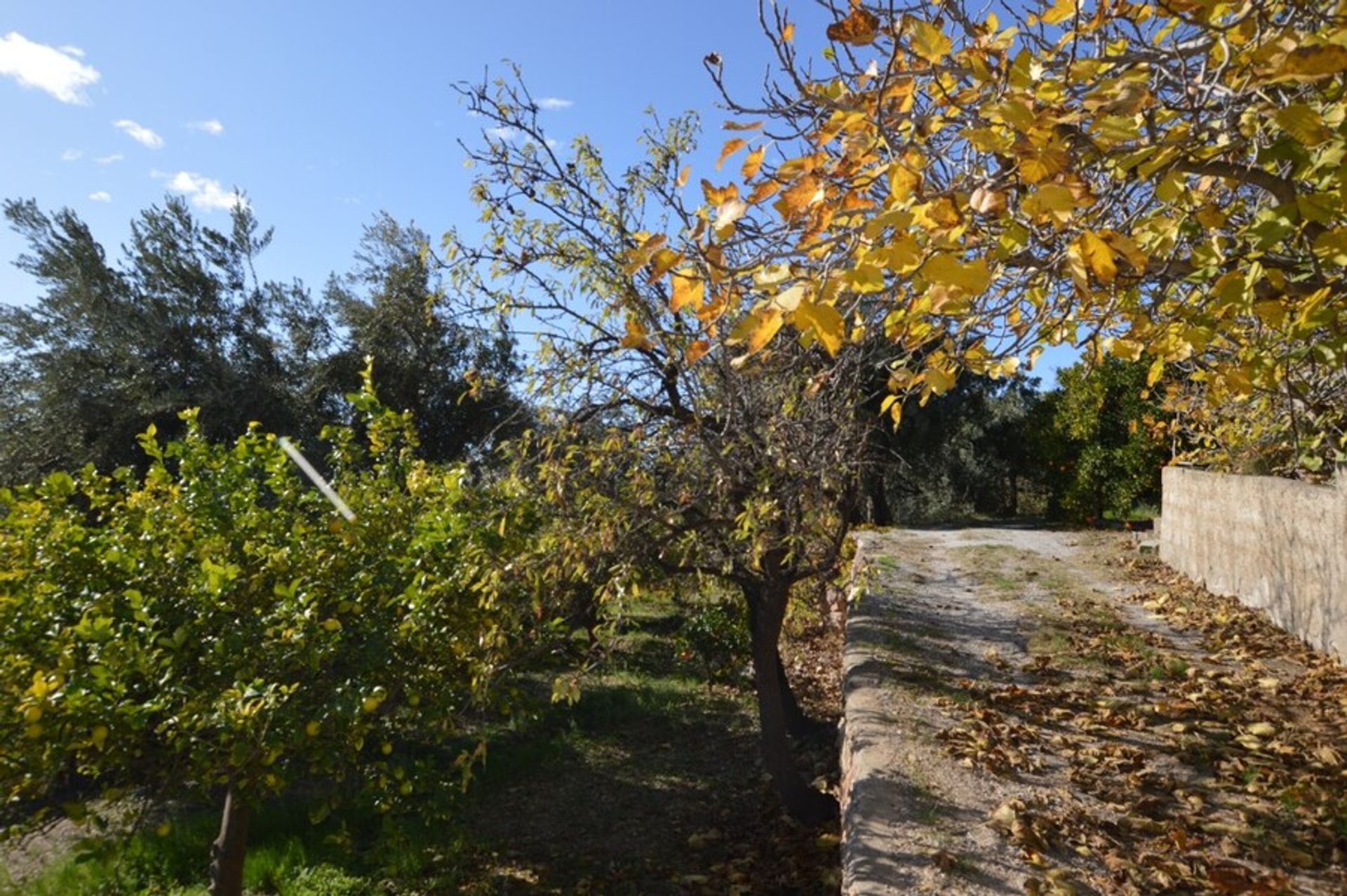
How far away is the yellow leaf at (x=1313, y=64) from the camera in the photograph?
1.93m

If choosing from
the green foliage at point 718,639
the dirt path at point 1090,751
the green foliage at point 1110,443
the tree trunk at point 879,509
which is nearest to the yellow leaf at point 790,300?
the dirt path at point 1090,751

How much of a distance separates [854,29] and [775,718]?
4.87 meters

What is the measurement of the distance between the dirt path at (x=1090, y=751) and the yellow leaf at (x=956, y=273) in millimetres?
2418

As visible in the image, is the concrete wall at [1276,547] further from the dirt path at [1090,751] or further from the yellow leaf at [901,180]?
the yellow leaf at [901,180]

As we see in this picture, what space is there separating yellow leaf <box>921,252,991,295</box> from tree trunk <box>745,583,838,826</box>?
4.52 meters

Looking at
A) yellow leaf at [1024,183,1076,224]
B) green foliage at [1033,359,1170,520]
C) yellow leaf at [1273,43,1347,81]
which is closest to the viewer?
yellow leaf at [1024,183,1076,224]

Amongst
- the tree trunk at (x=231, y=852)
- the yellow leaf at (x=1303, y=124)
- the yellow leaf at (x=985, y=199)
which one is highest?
the yellow leaf at (x=1303, y=124)

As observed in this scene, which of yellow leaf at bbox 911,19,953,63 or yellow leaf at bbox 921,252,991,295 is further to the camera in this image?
yellow leaf at bbox 911,19,953,63

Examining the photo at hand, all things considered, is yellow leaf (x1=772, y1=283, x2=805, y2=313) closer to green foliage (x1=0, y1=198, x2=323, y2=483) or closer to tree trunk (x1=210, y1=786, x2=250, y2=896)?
tree trunk (x1=210, y1=786, x2=250, y2=896)

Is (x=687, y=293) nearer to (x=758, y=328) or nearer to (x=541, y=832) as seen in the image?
(x=758, y=328)

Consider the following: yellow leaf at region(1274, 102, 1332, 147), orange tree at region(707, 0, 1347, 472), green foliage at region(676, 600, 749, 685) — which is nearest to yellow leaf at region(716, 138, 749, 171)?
orange tree at region(707, 0, 1347, 472)

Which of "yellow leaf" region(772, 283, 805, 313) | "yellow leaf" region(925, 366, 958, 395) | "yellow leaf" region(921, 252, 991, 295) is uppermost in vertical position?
"yellow leaf" region(921, 252, 991, 295)

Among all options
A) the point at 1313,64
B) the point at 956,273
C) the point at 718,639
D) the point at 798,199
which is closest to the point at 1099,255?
the point at 956,273

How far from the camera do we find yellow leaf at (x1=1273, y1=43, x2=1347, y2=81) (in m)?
1.93
